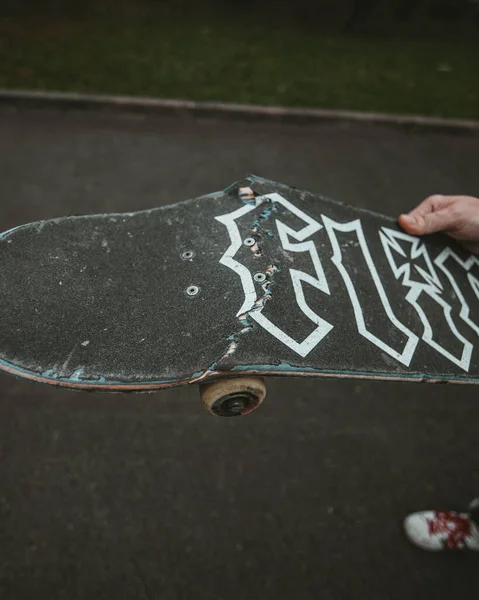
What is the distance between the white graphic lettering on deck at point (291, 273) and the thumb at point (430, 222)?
47 centimetres

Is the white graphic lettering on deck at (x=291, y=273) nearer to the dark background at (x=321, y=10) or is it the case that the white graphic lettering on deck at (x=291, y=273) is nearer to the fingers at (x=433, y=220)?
the fingers at (x=433, y=220)

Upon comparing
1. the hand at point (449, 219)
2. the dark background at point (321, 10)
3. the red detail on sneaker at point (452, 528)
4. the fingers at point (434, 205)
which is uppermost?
the dark background at point (321, 10)

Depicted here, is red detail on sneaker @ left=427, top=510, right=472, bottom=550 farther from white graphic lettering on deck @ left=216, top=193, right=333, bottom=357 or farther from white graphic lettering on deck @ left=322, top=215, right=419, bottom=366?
white graphic lettering on deck @ left=216, top=193, right=333, bottom=357

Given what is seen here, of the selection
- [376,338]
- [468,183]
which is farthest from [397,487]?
[468,183]

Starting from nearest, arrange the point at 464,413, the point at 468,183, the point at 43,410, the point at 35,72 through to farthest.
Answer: the point at 43,410, the point at 464,413, the point at 468,183, the point at 35,72

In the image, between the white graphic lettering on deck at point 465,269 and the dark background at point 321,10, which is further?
the dark background at point 321,10

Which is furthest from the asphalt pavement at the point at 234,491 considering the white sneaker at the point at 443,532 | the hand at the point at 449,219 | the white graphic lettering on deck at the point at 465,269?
the hand at the point at 449,219

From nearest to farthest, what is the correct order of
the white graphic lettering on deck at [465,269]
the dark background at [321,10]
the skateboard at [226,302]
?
the skateboard at [226,302] → the white graphic lettering on deck at [465,269] → the dark background at [321,10]

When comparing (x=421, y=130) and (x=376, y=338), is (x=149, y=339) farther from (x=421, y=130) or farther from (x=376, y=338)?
(x=421, y=130)

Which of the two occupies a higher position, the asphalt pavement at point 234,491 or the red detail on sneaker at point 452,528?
the asphalt pavement at point 234,491

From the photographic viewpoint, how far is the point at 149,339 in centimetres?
148

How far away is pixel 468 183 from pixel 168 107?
2.79 metres

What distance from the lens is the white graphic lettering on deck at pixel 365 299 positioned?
1.67 m

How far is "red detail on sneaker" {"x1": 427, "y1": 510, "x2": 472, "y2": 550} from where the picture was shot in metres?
2.15
